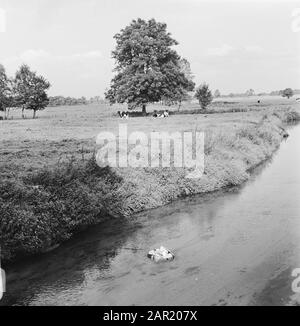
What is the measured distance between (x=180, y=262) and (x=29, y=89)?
58287 mm

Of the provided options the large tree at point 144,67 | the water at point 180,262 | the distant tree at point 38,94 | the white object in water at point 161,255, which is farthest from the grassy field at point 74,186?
the distant tree at point 38,94

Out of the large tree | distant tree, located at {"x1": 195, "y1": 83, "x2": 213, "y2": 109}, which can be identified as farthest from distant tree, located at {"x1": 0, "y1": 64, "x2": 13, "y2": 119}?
distant tree, located at {"x1": 195, "y1": 83, "x2": 213, "y2": 109}

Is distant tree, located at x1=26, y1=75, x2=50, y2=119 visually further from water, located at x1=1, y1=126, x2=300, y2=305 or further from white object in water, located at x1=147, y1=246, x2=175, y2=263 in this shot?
white object in water, located at x1=147, y1=246, x2=175, y2=263

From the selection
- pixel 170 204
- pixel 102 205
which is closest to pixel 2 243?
pixel 102 205

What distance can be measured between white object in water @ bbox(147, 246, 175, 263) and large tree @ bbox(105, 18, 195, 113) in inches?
1873

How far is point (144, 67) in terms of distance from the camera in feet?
206

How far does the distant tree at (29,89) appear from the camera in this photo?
6662 centimetres

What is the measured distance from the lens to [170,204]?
20969 mm

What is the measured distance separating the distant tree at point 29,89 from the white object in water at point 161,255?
5648 centimetres

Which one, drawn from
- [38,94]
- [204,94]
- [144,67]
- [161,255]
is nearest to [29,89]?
[38,94]

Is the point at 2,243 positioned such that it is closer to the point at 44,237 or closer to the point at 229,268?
the point at 44,237

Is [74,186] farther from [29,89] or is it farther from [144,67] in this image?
[29,89]

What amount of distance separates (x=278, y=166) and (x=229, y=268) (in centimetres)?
1876

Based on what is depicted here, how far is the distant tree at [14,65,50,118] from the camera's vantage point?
66.6 meters
